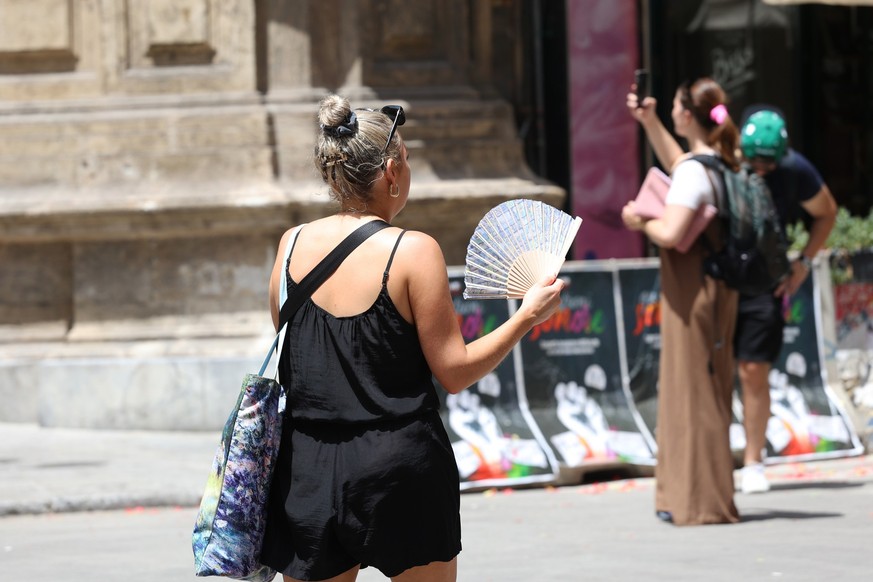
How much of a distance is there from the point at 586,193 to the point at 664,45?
1.57 m

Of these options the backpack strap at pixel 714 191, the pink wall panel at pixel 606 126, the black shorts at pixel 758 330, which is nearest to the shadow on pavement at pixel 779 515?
the black shorts at pixel 758 330

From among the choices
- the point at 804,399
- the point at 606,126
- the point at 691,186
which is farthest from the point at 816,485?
the point at 606,126

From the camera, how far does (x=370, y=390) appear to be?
146 inches

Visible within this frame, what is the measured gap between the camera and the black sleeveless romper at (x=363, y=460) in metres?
3.68

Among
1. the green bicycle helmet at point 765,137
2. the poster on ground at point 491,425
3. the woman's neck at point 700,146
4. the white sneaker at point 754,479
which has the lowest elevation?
the white sneaker at point 754,479

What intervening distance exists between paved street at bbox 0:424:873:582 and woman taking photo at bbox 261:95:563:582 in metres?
2.69

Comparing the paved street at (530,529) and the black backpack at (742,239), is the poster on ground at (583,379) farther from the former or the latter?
the black backpack at (742,239)

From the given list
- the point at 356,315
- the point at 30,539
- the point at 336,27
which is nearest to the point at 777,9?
the point at 336,27

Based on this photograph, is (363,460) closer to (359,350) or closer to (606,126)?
(359,350)

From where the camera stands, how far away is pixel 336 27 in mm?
12055

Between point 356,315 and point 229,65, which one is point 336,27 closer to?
point 229,65

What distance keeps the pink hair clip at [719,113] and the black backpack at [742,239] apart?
189 millimetres

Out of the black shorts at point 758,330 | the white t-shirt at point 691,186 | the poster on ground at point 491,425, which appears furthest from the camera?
the poster on ground at point 491,425

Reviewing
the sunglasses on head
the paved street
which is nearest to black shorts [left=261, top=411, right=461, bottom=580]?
the sunglasses on head
